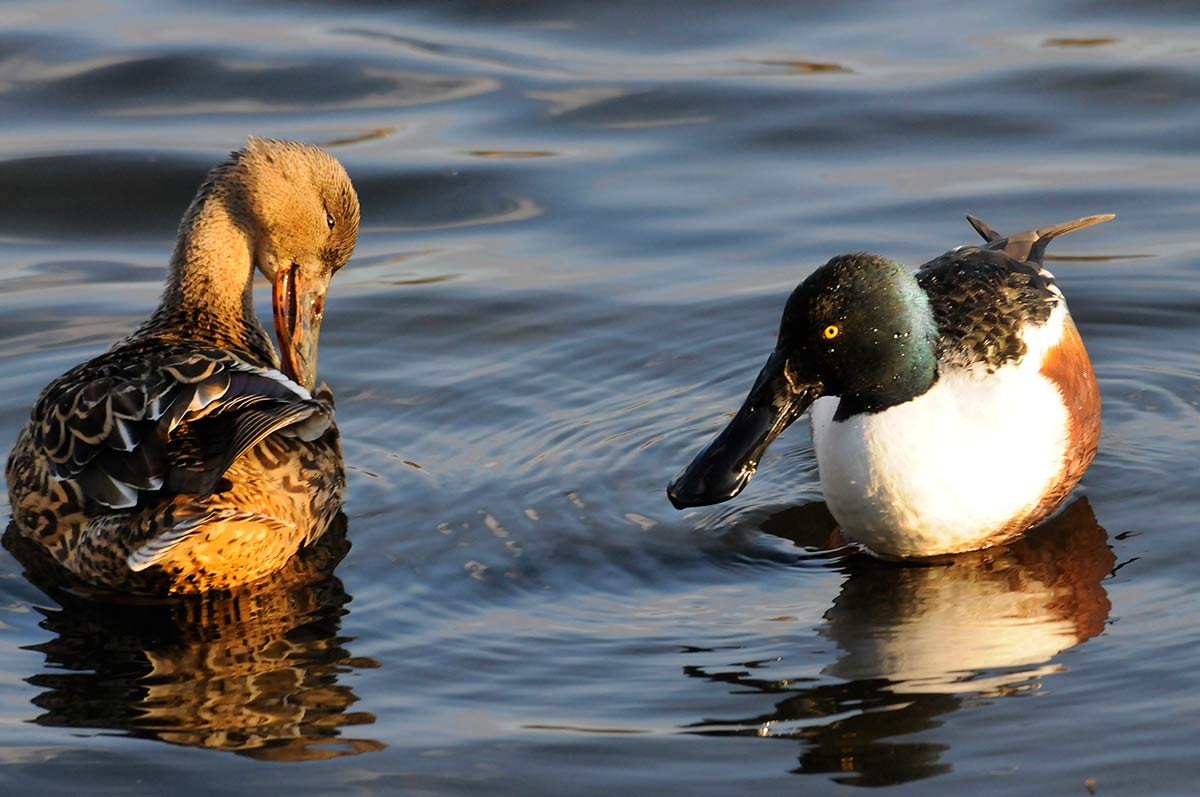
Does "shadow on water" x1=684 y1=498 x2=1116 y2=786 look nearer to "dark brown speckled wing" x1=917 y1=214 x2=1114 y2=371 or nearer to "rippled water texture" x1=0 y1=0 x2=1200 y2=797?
"rippled water texture" x1=0 y1=0 x2=1200 y2=797

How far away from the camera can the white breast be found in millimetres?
5188

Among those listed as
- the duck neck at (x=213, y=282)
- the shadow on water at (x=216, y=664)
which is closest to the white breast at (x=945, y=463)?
the shadow on water at (x=216, y=664)

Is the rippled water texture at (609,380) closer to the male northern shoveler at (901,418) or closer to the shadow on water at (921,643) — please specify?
the shadow on water at (921,643)

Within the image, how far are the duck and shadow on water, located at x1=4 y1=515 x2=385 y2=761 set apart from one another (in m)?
0.08

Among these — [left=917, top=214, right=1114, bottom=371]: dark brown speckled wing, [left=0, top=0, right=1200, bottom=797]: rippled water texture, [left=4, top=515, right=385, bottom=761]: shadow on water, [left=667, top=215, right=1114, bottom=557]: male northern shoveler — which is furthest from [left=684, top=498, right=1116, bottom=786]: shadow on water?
[left=4, top=515, right=385, bottom=761]: shadow on water

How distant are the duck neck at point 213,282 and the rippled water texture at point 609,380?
23.5 inches

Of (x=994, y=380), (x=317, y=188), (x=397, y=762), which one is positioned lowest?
(x=397, y=762)

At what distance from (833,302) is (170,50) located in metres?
6.64

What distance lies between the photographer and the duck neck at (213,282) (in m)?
6.19

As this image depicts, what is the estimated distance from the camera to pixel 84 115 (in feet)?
32.9

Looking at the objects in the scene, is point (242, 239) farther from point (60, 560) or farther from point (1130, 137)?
point (1130, 137)

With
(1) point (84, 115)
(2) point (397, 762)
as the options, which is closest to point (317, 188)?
(2) point (397, 762)

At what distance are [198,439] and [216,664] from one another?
710 millimetres

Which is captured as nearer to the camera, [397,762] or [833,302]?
[397,762]
